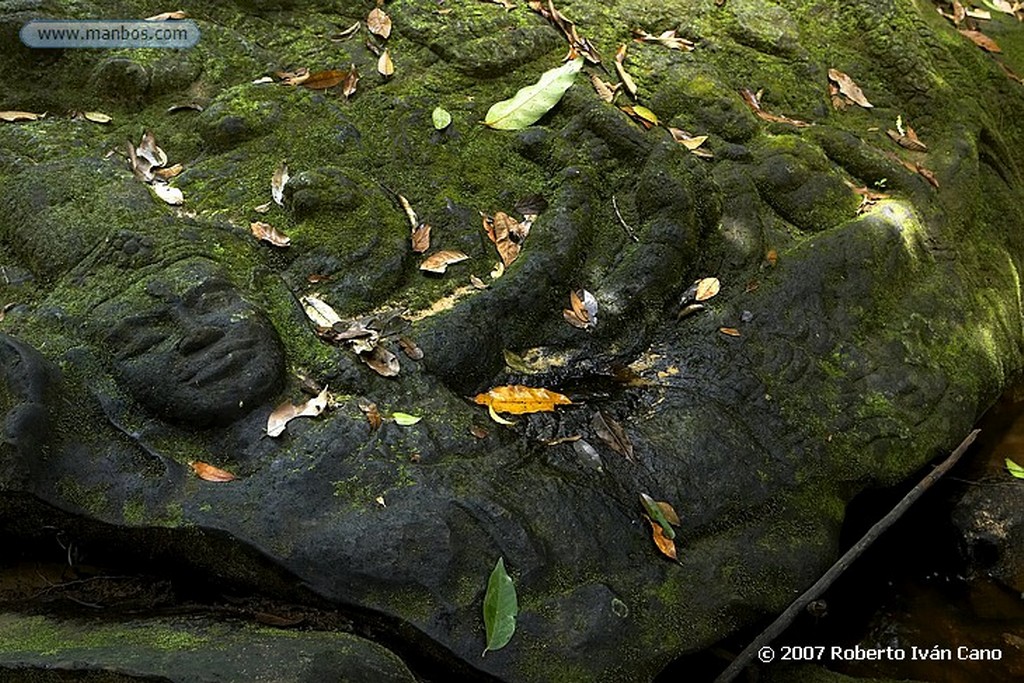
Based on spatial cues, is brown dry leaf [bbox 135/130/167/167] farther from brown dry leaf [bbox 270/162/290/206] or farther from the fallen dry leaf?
the fallen dry leaf

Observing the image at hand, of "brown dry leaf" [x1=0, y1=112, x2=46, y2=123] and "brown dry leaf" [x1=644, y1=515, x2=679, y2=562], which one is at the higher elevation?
"brown dry leaf" [x1=0, y1=112, x2=46, y2=123]

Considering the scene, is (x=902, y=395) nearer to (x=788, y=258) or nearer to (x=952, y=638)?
(x=788, y=258)

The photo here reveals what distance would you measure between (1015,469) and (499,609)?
315 centimetres

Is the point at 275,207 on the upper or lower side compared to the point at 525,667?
upper

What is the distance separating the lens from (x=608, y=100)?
169 inches

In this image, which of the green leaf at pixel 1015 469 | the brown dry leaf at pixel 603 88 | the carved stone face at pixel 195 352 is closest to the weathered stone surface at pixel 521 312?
the carved stone face at pixel 195 352

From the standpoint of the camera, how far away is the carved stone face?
9.44ft

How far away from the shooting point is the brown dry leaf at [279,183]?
3721 millimetres

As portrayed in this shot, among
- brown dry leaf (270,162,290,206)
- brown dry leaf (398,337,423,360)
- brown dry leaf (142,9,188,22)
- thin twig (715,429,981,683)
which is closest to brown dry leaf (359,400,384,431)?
brown dry leaf (398,337,423,360)

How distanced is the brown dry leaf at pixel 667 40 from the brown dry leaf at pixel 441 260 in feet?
6.16

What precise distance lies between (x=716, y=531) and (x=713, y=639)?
1.27 feet

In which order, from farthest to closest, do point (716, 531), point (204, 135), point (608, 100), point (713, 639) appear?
point (608, 100)
point (204, 135)
point (716, 531)
point (713, 639)

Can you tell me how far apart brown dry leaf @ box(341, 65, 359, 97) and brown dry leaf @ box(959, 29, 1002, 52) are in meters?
Result: 3.67

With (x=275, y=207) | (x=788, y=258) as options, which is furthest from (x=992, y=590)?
(x=275, y=207)
